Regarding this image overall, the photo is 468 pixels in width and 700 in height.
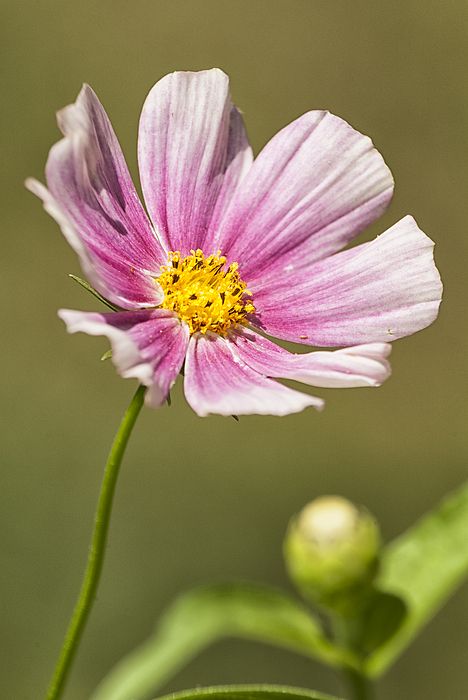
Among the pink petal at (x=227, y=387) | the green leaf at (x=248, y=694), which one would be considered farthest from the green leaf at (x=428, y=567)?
the green leaf at (x=248, y=694)

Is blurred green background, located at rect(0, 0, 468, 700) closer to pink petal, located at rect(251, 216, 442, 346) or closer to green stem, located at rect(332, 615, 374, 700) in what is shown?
green stem, located at rect(332, 615, 374, 700)

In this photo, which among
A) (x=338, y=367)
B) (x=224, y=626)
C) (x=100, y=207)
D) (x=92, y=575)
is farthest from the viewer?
(x=224, y=626)

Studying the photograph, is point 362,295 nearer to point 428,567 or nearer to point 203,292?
point 203,292

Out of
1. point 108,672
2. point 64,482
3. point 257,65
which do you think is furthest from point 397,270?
point 257,65

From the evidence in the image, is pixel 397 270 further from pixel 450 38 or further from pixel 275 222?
pixel 450 38

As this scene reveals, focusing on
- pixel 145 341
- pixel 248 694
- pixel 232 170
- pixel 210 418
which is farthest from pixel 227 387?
pixel 210 418

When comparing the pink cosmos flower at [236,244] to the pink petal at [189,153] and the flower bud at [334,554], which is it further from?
the flower bud at [334,554]
